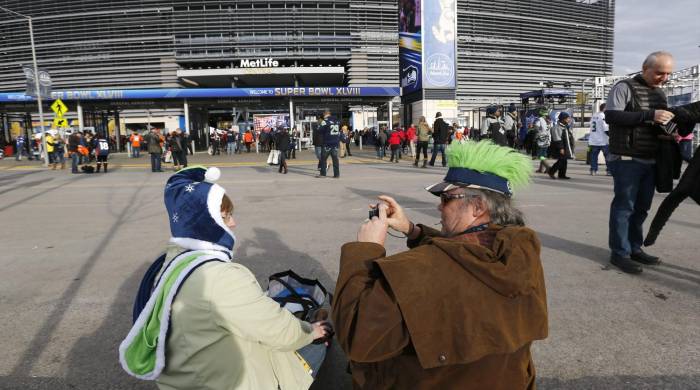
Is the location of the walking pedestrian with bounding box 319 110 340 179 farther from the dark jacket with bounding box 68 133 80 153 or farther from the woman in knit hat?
the woman in knit hat

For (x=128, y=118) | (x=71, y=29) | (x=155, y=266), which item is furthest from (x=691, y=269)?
(x=71, y=29)

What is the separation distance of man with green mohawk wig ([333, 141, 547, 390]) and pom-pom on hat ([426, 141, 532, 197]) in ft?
0.68

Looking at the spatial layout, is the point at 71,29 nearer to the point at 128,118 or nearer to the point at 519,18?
the point at 128,118

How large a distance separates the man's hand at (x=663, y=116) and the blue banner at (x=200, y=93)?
84.6ft

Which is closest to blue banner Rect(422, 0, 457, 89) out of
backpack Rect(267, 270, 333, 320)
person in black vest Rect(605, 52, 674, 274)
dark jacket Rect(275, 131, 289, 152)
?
dark jacket Rect(275, 131, 289, 152)

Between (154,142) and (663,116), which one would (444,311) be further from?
(154,142)

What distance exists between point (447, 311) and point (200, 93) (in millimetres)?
29936

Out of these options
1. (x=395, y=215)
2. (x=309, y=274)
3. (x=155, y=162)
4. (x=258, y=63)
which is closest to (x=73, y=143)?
(x=155, y=162)

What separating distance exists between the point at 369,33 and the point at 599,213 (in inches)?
2185

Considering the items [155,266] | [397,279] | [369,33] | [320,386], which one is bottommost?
[320,386]

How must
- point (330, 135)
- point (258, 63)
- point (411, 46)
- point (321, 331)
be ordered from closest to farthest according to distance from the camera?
1. point (321, 331)
2. point (330, 135)
3. point (411, 46)
4. point (258, 63)

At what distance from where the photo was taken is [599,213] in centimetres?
712

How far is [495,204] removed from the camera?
5.61 feet

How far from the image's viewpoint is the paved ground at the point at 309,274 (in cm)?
272
